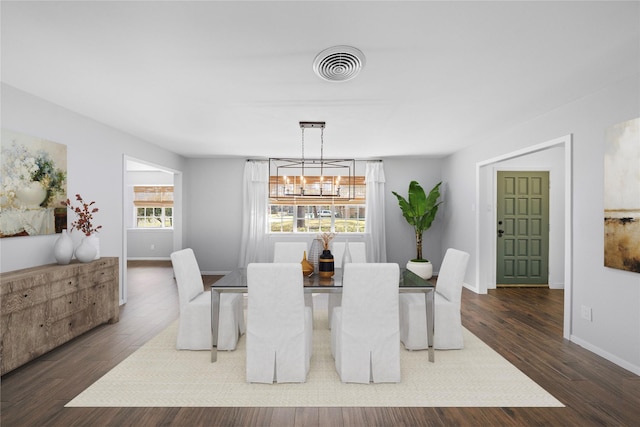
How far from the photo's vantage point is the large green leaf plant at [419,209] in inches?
237

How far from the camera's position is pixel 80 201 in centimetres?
368

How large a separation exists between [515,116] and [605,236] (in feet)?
5.24

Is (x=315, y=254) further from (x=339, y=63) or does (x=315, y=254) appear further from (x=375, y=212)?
(x=375, y=212)

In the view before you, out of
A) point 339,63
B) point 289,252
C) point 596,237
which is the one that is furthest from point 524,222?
point 339,63

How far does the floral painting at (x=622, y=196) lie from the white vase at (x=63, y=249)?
501 centimetres

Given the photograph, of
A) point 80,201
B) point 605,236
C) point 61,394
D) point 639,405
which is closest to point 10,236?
point 80,201

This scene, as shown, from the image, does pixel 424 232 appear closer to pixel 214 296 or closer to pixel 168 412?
pixel 214 296

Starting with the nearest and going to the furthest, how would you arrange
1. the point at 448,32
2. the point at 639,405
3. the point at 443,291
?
the point at 448,32, the point at 639,405, the point at 443,291

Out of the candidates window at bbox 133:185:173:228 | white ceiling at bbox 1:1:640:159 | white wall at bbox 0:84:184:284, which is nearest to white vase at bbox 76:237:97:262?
white wall at bbox 0:84:184:284

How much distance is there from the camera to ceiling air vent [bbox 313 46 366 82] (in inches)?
86.7

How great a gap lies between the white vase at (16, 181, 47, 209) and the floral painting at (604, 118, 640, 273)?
5234 mm

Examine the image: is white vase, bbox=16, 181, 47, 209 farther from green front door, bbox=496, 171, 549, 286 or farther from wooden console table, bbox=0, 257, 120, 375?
green front door, bbox=496, 171, 549, 286

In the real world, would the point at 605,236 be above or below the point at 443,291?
above

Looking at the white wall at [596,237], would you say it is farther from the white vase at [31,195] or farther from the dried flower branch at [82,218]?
the white vase at [31,195]
